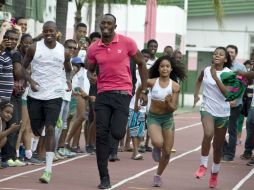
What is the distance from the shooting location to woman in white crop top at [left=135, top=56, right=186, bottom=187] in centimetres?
1264

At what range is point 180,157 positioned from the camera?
17.3 meters

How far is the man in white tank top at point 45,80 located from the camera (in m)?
13.1

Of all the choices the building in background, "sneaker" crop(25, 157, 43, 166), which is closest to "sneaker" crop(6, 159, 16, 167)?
"sneaker" crop(25, 157, 43, 166)

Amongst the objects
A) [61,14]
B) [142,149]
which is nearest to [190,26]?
[61,14]

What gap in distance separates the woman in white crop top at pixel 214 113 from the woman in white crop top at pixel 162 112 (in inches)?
18.0

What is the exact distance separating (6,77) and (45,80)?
2.01 feet

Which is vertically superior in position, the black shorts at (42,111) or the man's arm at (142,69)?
the man's arm at (142,69)

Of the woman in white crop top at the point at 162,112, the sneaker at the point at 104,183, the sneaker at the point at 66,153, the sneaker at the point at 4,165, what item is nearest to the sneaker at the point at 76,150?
the sneaker at the point at 66,153

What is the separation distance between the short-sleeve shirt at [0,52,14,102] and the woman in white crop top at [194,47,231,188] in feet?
9.22

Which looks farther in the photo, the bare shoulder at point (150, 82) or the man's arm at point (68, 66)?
the man's arm at point (68, 66)

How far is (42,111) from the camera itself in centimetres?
1318

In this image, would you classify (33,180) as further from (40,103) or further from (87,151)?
(87,151)

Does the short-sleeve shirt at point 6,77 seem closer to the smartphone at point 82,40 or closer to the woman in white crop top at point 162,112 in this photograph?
the woman in white crop top at point 162,112

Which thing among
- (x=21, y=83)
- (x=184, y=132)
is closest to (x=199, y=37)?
(x=184, y=132)
